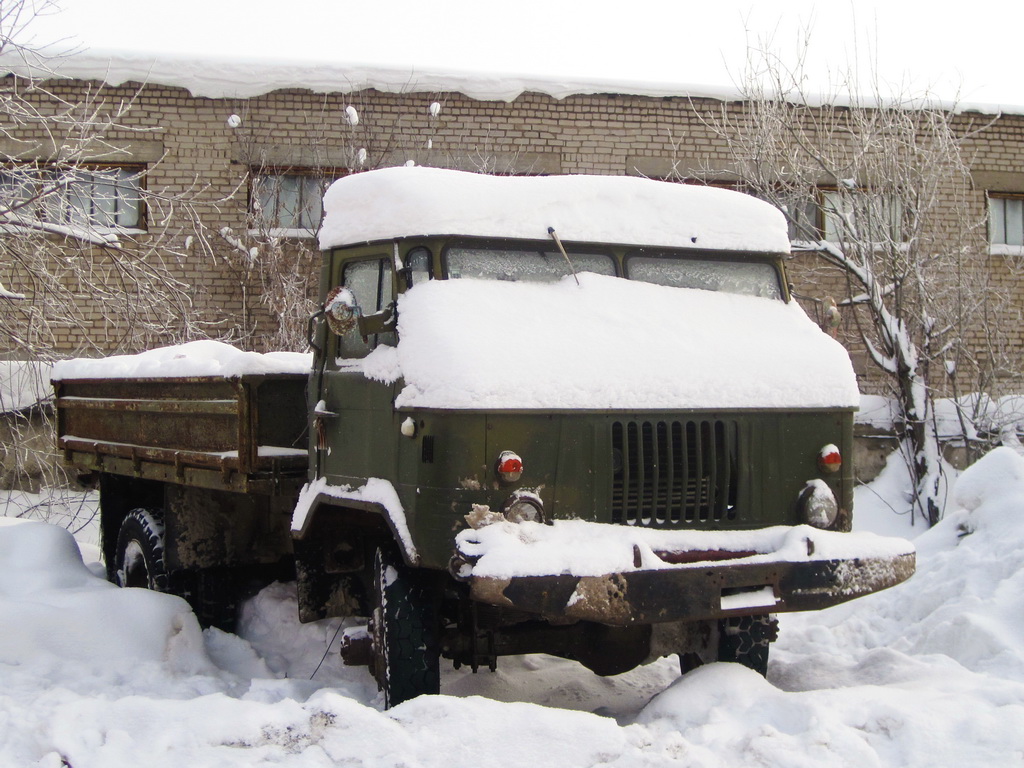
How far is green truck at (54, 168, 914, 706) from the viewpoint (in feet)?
13.4

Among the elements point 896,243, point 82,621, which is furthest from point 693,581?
point 896,243

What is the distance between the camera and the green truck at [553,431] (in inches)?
161

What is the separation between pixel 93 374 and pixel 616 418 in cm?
433

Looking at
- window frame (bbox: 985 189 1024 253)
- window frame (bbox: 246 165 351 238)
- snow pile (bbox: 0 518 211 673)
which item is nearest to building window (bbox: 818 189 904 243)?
window frame (bbox: 985 189 1024 253)

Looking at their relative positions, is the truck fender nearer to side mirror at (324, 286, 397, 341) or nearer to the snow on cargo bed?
the snow on cargo bed

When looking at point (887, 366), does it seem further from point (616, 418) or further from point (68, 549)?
point (68, 549)

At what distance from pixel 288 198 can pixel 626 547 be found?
10.4 metres

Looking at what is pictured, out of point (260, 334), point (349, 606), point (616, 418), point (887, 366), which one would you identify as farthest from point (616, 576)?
point (260, 334)

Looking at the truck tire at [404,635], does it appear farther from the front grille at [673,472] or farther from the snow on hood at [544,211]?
the snow on hood at [544,211]

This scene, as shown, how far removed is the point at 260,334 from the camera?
43.6 feet

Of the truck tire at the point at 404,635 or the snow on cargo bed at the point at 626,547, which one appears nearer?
the snow on cargo bed at the point at 626,547

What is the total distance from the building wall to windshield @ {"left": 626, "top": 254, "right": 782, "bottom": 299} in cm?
789

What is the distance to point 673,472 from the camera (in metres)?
4.36

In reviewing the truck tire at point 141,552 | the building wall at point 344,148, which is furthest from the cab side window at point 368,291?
the building wall at point 344,148
